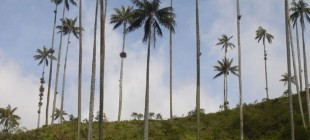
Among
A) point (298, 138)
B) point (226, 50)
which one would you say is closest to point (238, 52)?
point (298, 138)

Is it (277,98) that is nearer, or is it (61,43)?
(277,98)

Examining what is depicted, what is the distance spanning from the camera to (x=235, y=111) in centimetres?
6338

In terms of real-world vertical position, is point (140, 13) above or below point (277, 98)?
above

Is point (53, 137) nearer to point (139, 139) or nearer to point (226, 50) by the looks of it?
point (139, 139)

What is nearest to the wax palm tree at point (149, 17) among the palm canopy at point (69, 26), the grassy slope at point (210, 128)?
the grassy slope at point (210, 128)

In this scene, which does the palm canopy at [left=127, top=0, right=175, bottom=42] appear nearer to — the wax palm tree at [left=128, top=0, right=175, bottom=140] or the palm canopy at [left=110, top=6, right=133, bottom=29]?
the wax palm tree at [left=128, top=0, right=175, bottom=140]

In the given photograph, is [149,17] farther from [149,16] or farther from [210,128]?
[210,128]

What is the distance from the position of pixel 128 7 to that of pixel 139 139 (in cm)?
3098

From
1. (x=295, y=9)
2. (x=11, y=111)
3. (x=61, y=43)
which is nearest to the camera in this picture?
(x=295, y=9)

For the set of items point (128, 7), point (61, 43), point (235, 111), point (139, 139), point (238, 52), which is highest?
point (128, 7)

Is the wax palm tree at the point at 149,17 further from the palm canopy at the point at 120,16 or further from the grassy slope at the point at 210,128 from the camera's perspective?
the palm canopy at the point at 120,16

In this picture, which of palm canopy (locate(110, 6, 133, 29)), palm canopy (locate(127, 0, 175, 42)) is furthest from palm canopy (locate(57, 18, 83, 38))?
palm canopy (locate(127, 0, 175, 42))

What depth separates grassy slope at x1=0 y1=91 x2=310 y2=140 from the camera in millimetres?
52206

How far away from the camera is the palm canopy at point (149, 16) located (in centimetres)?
4269
